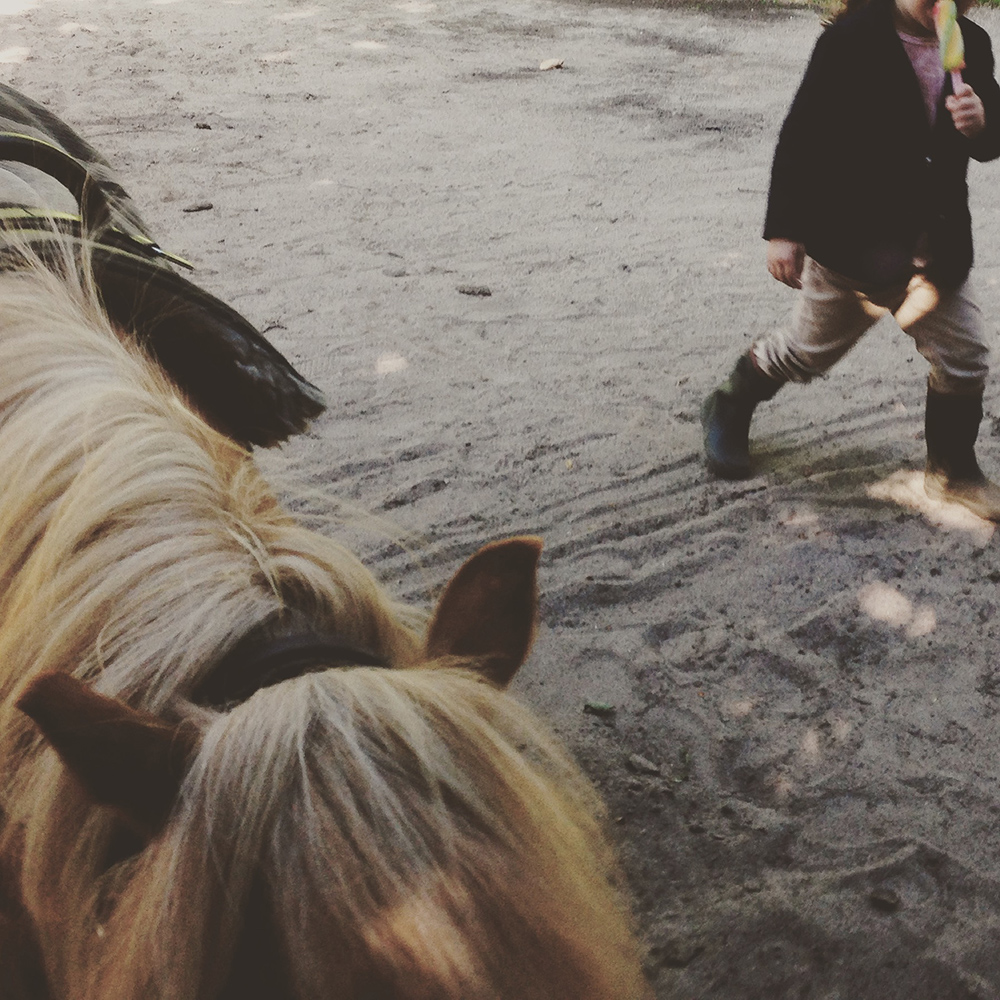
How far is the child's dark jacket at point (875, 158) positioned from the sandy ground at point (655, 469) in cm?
85

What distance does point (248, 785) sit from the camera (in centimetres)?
74

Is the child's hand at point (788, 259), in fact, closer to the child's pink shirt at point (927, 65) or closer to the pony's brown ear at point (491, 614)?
the child's pink shirt at point (927, 65)

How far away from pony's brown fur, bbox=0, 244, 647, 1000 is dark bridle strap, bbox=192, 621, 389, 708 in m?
0.01

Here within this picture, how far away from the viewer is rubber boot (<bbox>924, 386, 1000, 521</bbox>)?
252 cm

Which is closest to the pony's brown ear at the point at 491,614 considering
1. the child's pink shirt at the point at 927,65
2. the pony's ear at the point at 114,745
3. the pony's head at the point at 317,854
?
the pony's head at the point at 317,854

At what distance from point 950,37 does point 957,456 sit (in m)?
1.18

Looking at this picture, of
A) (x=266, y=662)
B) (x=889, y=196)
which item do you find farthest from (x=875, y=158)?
(x=266, y=662)

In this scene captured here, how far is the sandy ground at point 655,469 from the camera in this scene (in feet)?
5.79

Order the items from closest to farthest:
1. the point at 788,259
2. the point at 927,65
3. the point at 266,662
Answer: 1. the point at 266,662
2. the point at 927,65
3. the point at 788,259

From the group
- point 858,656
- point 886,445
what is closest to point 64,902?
point 858,656

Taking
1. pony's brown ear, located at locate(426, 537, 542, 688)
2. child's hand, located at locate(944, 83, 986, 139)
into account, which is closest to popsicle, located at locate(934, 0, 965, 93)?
child's hand, located at locate(944, 83, 986, 139)

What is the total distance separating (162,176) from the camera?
488 centimetres

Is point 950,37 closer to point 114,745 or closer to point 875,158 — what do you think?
point 875,158

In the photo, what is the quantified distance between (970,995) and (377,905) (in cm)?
140
